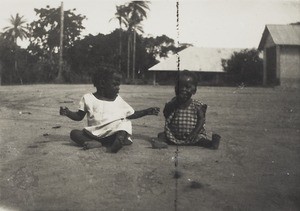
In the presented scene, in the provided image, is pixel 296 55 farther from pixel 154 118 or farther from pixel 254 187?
pixel 254 187

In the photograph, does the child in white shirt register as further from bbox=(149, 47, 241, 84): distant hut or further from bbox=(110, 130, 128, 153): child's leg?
bbox=(149, 47, 241, 84): distant hut

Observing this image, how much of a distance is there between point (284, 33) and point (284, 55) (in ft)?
5.41

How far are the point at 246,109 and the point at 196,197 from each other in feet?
18.4

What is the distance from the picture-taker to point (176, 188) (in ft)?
8.73

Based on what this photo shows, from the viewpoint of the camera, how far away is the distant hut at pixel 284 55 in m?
22.3

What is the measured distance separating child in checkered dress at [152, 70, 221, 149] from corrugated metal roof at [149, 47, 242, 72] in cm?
2543

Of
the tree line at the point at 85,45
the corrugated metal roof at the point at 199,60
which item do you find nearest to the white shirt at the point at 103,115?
the corrugated metal roof at the point at 199,60

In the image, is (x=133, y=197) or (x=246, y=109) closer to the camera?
(x=133, y=197)

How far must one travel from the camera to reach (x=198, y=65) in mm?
30484

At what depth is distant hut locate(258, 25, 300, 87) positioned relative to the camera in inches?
877

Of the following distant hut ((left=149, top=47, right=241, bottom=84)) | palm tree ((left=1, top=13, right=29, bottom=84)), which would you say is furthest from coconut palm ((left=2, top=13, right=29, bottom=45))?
distant hut ((left=149, top=47, right=241, bottom=84))

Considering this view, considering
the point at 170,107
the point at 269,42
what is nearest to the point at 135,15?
the point at 269,42

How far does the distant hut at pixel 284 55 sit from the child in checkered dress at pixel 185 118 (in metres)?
18.6

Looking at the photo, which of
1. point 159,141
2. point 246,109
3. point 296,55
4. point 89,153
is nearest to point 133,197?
point 89,153
